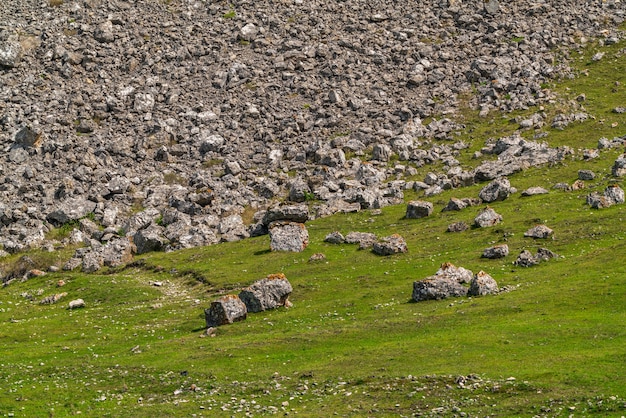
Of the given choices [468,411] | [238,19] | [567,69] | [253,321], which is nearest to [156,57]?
[238,19]

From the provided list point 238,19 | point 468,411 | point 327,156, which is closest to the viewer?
point 468,411

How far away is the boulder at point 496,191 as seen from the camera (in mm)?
97500

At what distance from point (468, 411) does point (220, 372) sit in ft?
59.0

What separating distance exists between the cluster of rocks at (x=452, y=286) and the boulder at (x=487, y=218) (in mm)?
19903

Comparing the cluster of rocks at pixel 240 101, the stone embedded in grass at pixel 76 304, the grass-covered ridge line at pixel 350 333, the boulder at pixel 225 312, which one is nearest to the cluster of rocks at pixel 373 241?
the grass-covered ridge line at pixel 350 333

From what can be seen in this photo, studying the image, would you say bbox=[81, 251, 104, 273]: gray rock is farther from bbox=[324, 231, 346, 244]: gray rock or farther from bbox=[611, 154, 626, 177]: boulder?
bbox=[611, 154, 626, 177]: boulder

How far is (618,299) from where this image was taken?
56406 mm

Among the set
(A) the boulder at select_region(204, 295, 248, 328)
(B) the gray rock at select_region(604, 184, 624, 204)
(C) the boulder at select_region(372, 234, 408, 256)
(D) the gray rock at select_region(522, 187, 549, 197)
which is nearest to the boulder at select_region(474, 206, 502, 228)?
(C) the boulder at select_region(372, 234, 408, 256)

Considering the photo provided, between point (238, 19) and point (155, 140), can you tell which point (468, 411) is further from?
point (238, 19)

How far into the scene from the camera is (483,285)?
2537 inches

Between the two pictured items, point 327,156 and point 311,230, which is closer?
point 311,230

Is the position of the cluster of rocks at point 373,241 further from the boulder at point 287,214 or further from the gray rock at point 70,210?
the gray rock at point 70,210

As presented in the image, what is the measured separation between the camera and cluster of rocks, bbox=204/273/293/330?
66500 millimetres

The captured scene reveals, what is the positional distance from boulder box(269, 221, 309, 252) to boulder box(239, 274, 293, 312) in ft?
61.9
